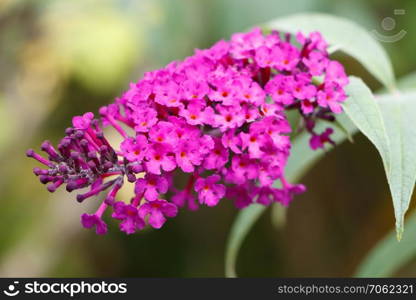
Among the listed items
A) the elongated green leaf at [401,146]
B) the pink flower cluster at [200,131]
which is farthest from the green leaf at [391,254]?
the pink flower cluster at [200,131]

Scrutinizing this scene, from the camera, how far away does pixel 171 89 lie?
121 centimetres

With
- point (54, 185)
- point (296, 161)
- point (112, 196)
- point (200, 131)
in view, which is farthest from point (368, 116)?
point (54, 185)

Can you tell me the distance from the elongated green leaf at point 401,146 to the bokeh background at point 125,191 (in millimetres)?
1472

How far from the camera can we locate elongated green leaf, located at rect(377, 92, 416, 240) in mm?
1085

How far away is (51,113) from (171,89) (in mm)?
2387

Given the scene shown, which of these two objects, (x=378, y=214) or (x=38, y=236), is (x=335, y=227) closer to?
(x=378, y=214)

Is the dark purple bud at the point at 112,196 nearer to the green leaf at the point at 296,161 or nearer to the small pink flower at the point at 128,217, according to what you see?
the small pink flower at the point at 128,217

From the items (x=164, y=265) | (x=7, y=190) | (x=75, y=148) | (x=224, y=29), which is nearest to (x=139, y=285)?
(x=75, y=148)

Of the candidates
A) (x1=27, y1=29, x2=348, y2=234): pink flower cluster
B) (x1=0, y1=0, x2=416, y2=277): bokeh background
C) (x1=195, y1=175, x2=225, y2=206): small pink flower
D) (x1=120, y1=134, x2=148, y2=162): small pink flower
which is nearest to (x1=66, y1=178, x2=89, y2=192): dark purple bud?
(x1=27, y1=29, x2=348, y2=234): pink flower cluster

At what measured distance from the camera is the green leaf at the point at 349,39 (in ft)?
4.86

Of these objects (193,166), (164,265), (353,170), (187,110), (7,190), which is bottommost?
(164,265)

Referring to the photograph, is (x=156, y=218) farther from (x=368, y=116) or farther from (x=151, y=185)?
(x=368, y=116)

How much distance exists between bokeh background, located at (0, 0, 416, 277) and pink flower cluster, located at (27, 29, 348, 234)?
1.52m

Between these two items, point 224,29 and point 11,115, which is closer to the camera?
point 224,29
